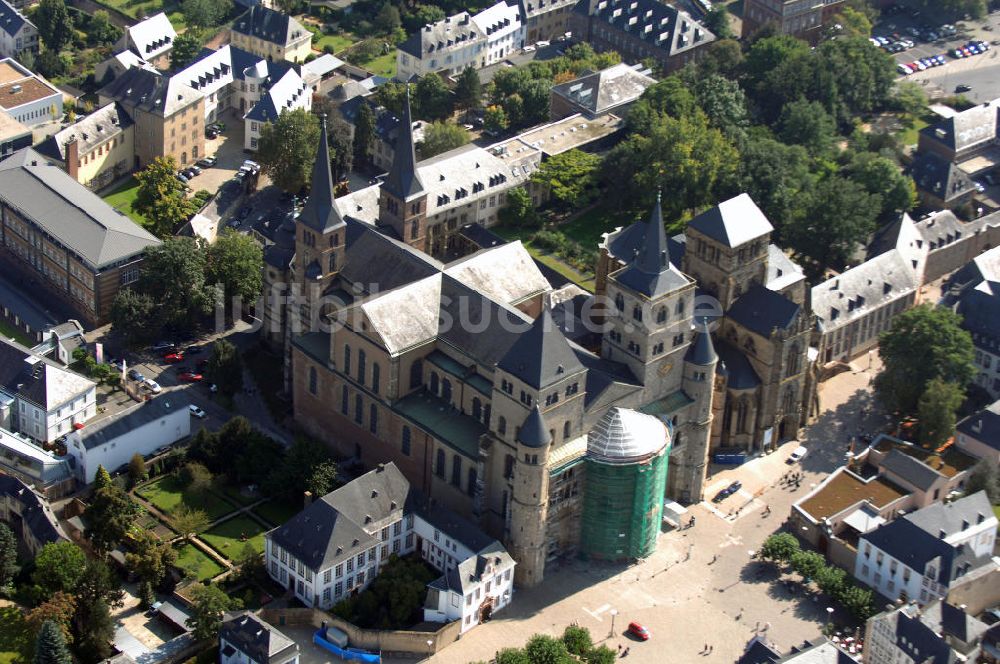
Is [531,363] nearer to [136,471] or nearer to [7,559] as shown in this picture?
[136,471]

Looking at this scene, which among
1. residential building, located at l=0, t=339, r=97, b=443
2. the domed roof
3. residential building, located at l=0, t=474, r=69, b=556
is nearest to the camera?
residential building, located at l=0, t=474, r=69, b=556

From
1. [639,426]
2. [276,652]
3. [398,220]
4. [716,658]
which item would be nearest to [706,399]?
[639,426]

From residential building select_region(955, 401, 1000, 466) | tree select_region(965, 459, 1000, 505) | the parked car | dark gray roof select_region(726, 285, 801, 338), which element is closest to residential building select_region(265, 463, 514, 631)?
the parked car

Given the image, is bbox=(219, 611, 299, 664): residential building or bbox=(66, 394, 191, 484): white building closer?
bbox=(219, 611, 299, 664): residential building

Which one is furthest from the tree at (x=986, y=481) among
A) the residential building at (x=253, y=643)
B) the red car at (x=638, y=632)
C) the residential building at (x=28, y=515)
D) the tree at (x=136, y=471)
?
the residential building at (x=28, y=515)

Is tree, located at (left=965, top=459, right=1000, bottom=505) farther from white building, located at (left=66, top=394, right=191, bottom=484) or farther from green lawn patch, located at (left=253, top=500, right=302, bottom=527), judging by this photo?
white building, located at (left=66, top=394, right=191, bottom=484)

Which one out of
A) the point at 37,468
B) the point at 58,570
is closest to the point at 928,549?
the point at 58,570

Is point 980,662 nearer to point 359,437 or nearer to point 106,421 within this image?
point 359,437
